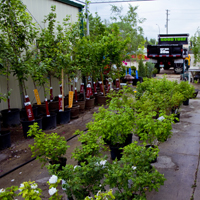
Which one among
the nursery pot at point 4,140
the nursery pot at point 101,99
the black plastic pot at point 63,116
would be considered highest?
the nursery pot at point 101,99

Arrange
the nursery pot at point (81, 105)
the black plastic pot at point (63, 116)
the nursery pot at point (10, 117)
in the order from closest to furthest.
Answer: the nursery pot at point (10, 117) → the black plastic pot at point (63, 116) → the nursery pot at point (81, 105)

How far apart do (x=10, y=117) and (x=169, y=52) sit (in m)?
13.7

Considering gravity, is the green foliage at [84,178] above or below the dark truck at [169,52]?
below

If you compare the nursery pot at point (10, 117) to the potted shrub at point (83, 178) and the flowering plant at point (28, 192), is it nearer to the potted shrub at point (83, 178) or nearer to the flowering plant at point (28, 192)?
the potted shrub at point (83, 178)

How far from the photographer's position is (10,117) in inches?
237

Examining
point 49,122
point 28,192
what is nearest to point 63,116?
point 49,122

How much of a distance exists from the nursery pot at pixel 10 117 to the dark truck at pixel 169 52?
521 inches

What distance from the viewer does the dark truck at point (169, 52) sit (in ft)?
54.1

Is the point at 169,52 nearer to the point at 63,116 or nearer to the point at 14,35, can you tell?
the point at 63,116

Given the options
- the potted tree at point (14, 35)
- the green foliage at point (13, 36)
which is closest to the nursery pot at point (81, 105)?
the potted tree at point (14, 35)

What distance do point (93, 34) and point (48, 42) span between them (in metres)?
4.07

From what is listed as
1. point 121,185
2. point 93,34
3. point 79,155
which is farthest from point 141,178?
point 93,34

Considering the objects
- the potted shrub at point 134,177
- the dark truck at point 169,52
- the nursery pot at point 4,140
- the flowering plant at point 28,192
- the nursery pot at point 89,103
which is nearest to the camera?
the flowering plant at point 28,192

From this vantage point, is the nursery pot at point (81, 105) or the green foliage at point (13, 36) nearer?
the green foliage at point (13, 36)
